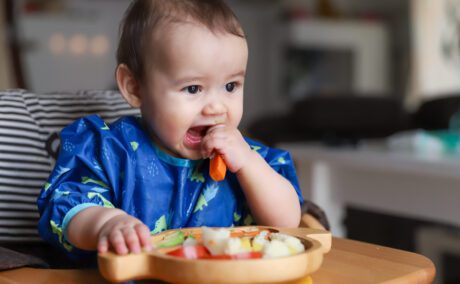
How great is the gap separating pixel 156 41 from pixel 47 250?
0.35m

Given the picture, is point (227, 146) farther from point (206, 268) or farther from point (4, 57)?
point (4, 57)

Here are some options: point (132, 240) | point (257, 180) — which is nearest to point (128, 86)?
point (257, 180)

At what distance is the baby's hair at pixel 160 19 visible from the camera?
852 mm

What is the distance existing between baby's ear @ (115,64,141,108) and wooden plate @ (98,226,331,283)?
0.30 m

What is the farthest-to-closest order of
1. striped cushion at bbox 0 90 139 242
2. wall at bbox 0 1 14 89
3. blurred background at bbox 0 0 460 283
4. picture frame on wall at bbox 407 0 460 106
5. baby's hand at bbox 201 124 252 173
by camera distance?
picture frame on wall at bbox 407 0 460 106 → wall at bbox 0 1 14 89 → blurred background at bbox 0 0 460 283 → striped cushion at bbox 0 90 139 242 → baby's hand at bbox 201 124 252 173

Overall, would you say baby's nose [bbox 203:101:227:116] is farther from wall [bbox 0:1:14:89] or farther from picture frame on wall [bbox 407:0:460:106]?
picture frame on wall [bbox 407:0:460:106]

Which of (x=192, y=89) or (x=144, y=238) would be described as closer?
(x=144, y=238)

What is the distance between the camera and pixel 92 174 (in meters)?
0.88

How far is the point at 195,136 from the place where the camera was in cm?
87

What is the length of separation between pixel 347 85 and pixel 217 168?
4.31 m

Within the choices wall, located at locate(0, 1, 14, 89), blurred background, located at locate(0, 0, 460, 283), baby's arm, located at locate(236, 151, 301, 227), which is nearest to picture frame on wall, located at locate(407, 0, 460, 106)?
blurred background, located at locate(0, 0, 460, 283)

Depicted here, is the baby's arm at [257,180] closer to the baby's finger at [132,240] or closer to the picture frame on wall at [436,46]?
the baby's finger at [132,240]

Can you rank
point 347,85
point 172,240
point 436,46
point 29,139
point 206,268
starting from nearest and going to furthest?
1. point 206,268
2. point 172,240
3. point 29,139
4. point 436,46
5. point 347,85

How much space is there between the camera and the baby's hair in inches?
33.5
